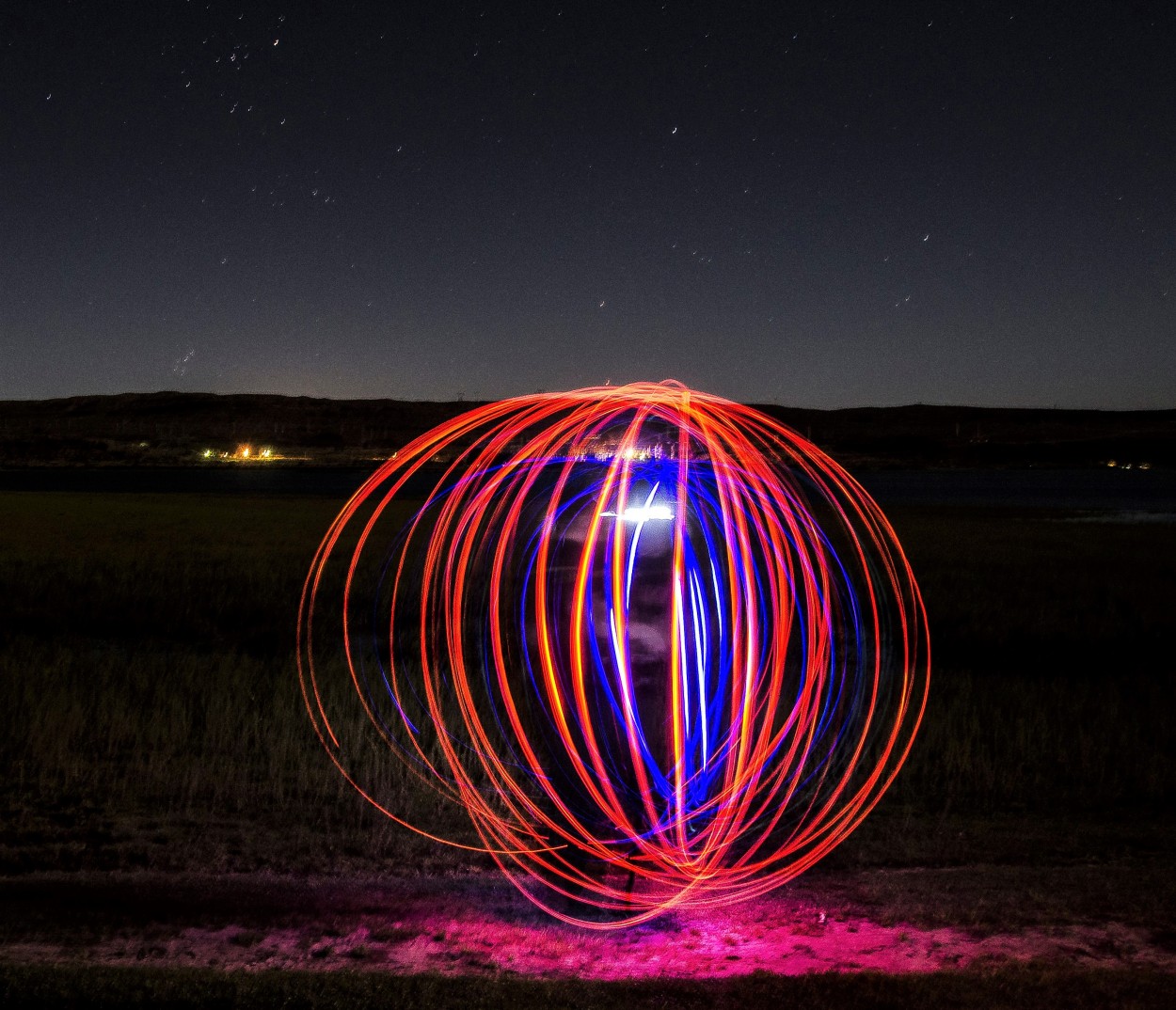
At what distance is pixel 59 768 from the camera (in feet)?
24.2

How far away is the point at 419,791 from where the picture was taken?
7.17 meters

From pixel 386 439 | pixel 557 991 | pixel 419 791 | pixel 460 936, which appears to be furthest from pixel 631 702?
pixel 386 439

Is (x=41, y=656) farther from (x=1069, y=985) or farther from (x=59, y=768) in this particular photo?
(x=1069, y=985)

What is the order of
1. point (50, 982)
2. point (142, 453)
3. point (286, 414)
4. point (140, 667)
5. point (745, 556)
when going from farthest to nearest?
point (286, 414), point (142, 453), point (140, 667), point (745, 556), point (50, 982)

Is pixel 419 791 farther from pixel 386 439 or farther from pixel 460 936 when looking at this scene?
pixel 386 439

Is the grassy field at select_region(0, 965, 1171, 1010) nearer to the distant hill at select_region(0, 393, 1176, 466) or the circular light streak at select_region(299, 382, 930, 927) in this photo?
the circular light streak at select_region(299, 382, 930, 927)

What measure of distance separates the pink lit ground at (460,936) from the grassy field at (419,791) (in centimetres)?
21

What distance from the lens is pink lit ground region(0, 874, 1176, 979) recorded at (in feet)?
14.4

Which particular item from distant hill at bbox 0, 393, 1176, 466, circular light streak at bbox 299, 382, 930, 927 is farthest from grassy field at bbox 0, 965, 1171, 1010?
distant hill at bbox 0, 393, 1176, 466

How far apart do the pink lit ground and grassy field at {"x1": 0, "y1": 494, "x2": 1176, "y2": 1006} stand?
0.21m

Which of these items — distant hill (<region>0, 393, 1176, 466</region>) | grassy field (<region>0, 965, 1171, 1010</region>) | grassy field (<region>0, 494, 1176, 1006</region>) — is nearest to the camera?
grassy field (<region>0, 965, 1171, 1010</region>)

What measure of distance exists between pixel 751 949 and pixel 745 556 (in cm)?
213

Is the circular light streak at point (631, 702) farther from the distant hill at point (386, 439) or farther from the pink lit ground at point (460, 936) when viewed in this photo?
the distant hill at point (386, 439)

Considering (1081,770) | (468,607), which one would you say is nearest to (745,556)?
(1081,770)
